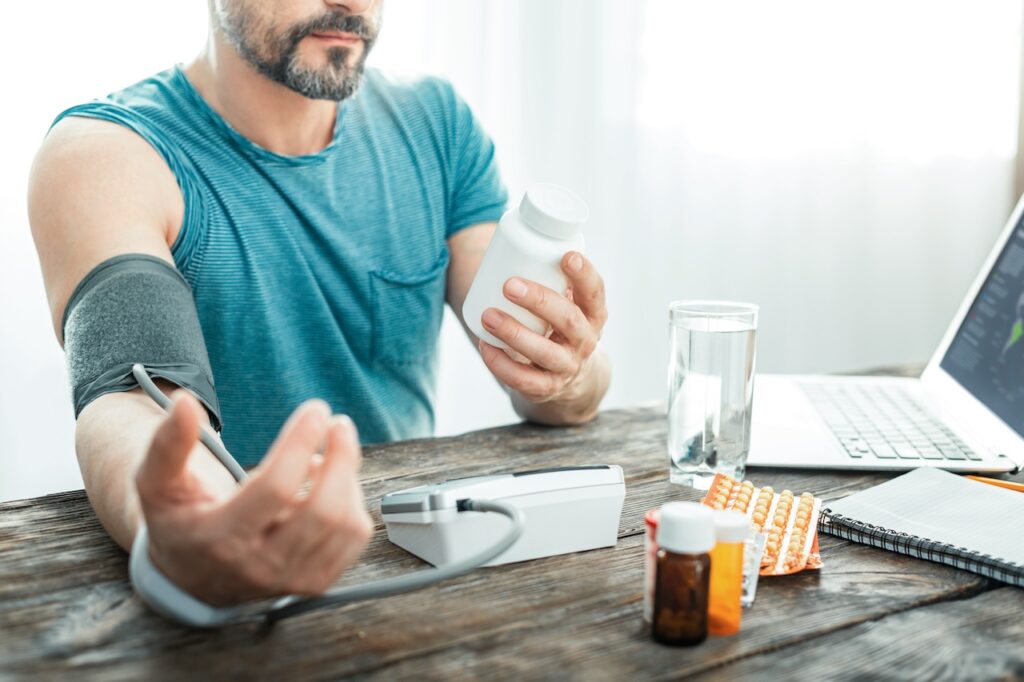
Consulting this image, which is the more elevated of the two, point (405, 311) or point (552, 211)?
point (552, 211)

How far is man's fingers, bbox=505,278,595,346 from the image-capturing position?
0.77 m

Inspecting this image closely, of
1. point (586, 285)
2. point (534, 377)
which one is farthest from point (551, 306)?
point (534, 377)

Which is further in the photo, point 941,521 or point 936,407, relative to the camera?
point 936,407

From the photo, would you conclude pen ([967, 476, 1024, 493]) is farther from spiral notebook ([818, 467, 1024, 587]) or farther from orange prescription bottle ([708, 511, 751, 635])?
orange prescription bottle ([708, 511, 751, 635])

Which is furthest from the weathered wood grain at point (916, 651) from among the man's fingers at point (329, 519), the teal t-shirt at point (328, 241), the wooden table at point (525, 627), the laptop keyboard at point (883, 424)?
the teal t-shirt at point (328, 241)

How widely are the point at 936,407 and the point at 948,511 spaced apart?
1.29 ft

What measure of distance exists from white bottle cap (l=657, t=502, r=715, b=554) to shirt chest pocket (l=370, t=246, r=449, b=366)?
812 mm

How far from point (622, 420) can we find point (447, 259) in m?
0.40

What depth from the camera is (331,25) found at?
1.15 metres

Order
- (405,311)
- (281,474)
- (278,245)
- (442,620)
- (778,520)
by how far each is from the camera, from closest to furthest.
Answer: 1. (281,474)
2. (442,620)
3. (778,520)
4. (278,245)
5. (405,311)

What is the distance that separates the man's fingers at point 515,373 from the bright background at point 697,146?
3.51 ft

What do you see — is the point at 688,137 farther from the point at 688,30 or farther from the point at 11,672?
the point at 11,672

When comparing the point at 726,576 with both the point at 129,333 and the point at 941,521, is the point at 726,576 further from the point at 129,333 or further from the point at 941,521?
the point at 129,333

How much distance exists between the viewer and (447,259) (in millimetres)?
1377
